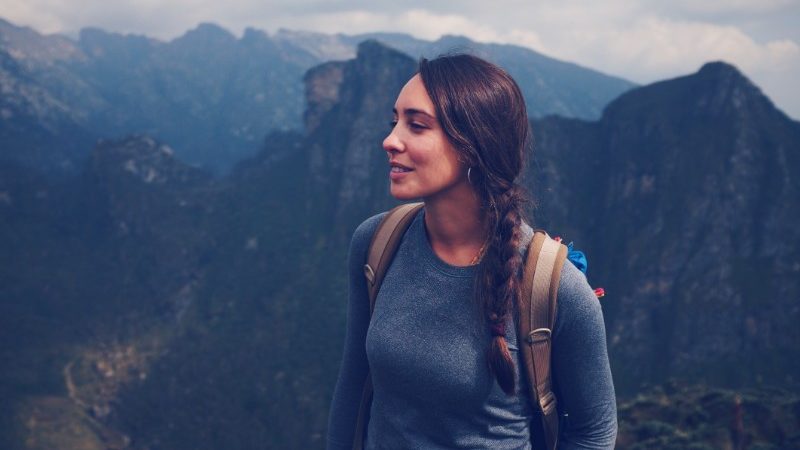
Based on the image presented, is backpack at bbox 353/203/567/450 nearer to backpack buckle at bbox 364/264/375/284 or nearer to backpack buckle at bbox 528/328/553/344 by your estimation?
backpack buckle at bbox 528/328/553/344

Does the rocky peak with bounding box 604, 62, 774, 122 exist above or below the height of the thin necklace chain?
above

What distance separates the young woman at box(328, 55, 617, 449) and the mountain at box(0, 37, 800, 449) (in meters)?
56.3

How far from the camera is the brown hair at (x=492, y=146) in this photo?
10.2 ft

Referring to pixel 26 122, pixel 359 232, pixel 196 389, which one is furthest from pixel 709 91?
pixel 26 122

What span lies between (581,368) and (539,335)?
30 cm

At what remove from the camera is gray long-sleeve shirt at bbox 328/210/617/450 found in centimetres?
311

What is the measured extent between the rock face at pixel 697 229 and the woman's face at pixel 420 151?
2767 inches

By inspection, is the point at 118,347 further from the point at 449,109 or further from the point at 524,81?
the point at 524,81

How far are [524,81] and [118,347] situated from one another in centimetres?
14446

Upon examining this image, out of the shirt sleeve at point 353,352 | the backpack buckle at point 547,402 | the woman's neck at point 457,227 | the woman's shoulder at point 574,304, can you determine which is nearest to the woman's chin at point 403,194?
the woman's neck at point 457,227

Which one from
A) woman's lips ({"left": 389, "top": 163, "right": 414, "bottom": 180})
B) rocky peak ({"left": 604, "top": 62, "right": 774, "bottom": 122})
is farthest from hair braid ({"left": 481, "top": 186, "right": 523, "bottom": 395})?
rocky peak ({"left": 604, "top": 62, "right": 774, "bottom": 122})

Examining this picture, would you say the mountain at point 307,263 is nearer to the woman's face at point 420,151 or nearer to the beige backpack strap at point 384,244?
the beige backpack strap at point 384,244

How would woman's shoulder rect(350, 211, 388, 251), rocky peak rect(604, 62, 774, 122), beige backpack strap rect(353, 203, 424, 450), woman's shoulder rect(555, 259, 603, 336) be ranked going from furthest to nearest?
1. rocky peak rect(604, 62, 774, 122)
2. woman's shoulder rect(350, 211, 388, 251)
3. beige backpack strap rect(353, 203, 424, 450)
4. woman's shoulder rect(555, 259, 603, 336)

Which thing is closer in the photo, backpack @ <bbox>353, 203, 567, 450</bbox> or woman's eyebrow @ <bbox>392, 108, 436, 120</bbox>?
backpack @ <bbox>353, 203, 567, 450</bbox>
